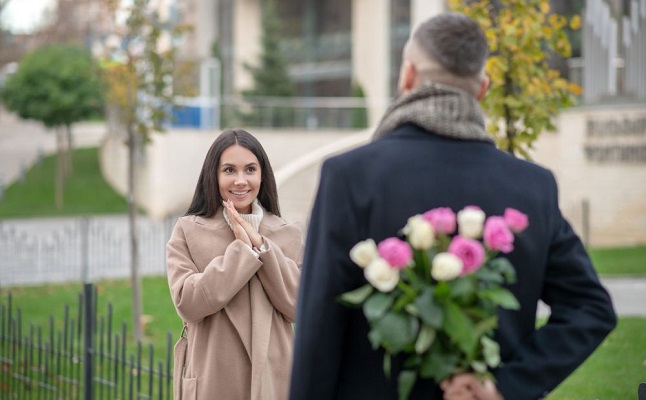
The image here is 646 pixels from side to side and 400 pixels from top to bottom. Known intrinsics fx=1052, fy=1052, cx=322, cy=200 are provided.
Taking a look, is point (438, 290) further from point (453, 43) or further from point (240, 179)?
point (240, 179)

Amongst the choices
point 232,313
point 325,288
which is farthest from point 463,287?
point 232,313

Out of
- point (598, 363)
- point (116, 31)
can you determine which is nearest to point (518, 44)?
point (598, 363)

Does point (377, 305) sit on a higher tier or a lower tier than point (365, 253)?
lower

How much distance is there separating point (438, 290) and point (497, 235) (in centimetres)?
16

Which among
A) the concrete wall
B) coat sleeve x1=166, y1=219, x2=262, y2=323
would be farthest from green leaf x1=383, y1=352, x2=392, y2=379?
the concrete wall

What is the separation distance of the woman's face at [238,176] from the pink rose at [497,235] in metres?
1.71

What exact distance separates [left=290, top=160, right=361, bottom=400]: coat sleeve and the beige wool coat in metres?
1.20

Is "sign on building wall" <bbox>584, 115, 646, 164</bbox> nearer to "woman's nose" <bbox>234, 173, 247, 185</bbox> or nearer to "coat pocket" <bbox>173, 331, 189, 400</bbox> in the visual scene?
"woman's nose" <bbox>234, 173, 247, 185</bbox>

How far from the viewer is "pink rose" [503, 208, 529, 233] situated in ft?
7.07

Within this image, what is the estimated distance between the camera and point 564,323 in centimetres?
240

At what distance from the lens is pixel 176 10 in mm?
21250

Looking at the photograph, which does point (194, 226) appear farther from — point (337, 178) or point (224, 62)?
point (224, 62)

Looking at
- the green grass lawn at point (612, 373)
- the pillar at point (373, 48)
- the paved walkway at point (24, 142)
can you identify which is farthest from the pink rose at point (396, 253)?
the paved walkway at point (24, 142)

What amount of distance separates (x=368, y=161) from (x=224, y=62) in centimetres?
3617
